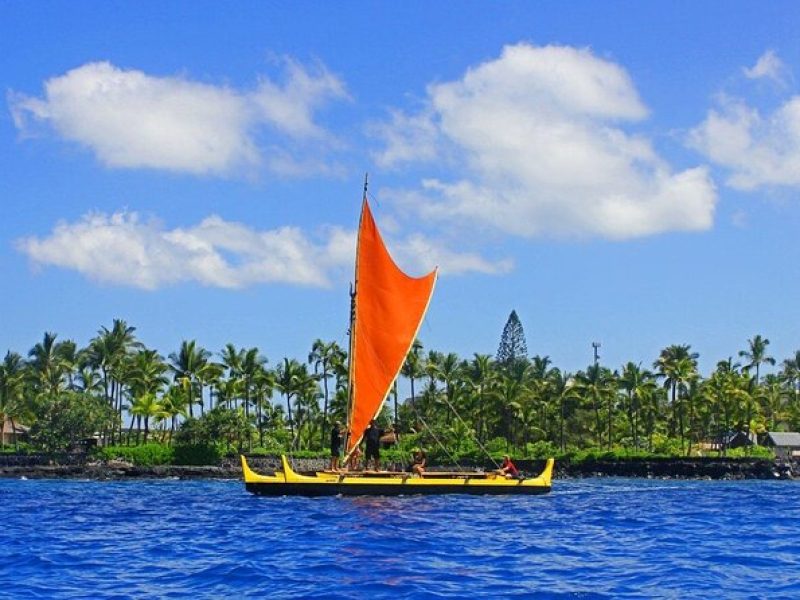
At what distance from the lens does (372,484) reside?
41.3 metres

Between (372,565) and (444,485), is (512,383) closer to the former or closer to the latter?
(444,485)

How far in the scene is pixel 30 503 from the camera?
1683 inches

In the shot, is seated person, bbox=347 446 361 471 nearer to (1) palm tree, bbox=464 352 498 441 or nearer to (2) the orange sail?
(2) the orange sail

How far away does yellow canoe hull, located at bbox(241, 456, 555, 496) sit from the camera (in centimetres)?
4138

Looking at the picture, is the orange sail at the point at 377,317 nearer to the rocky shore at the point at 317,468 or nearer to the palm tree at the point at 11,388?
the rocky shore at the point at 317,468

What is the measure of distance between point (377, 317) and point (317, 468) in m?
41.6

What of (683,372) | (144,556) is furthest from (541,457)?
(144,556)

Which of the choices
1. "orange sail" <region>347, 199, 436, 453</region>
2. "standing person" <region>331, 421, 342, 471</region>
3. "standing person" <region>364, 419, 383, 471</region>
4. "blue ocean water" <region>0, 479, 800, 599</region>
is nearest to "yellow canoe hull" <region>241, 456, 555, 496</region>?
"standing person" <region>331, 421, 342, 471</region>

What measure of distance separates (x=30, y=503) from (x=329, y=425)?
61.0 metres

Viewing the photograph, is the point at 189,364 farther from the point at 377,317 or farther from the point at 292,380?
the point at 377,317

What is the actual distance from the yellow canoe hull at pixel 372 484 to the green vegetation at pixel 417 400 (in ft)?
161

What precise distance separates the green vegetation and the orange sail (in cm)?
4815

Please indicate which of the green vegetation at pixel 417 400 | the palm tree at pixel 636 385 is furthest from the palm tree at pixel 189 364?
the palm tree at pixel 636 385

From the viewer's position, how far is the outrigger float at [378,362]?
139 feet
